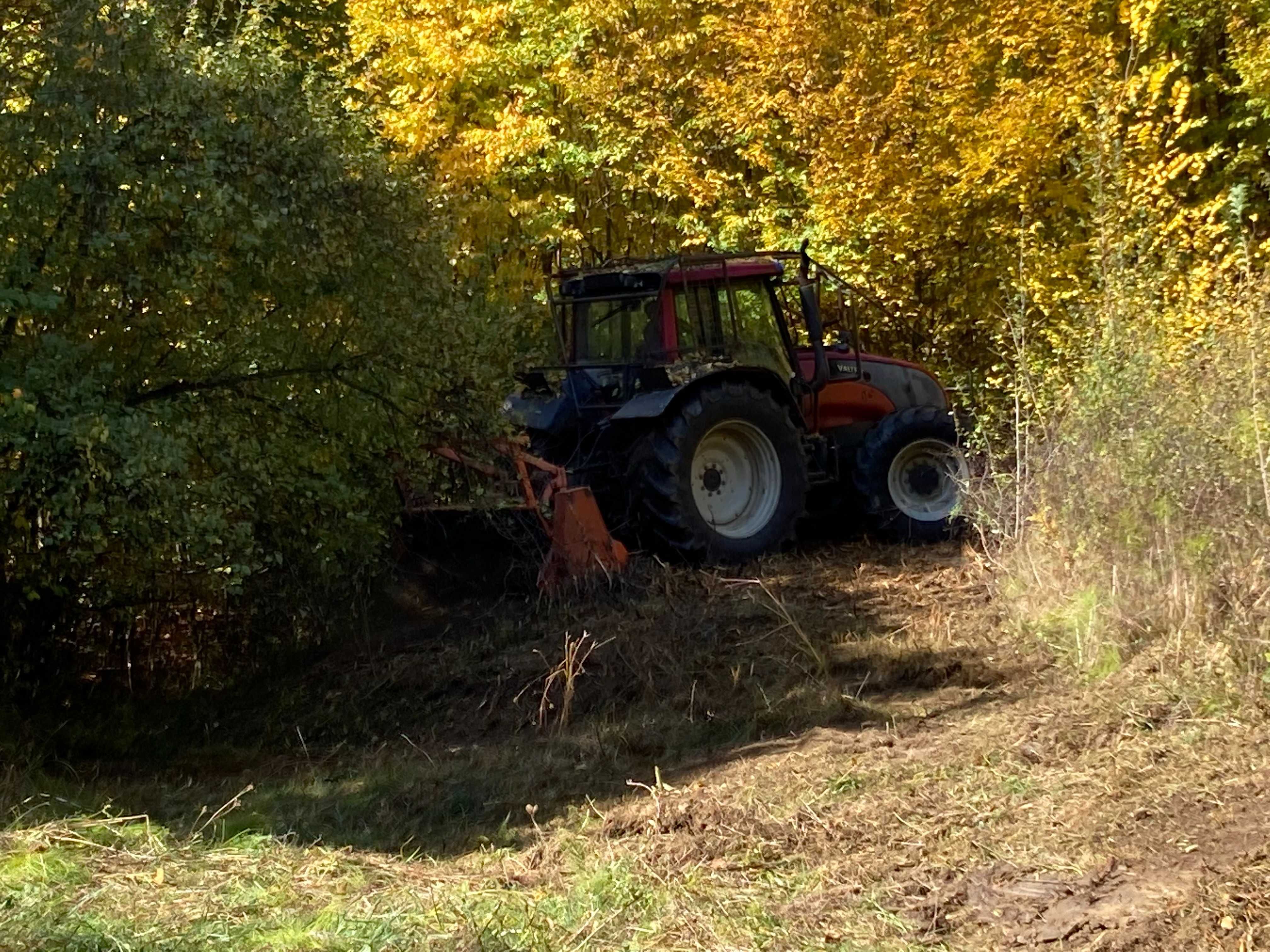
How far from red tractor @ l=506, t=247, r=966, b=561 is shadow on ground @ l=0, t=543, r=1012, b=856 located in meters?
0.86

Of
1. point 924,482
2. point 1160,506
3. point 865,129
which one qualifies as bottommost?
point 924,482

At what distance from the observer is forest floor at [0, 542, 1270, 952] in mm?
4906

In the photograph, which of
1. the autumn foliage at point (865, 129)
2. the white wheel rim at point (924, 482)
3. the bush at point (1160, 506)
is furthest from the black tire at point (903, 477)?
the bush at point (1160, 506)

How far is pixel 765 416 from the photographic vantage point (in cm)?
1131

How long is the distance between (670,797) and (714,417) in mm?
5083

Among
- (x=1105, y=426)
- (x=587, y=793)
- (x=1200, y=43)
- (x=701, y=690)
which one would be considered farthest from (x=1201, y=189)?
(x=587, y=793)

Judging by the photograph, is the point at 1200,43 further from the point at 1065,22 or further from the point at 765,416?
the point at 765,416

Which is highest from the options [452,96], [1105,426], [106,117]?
[452,96]

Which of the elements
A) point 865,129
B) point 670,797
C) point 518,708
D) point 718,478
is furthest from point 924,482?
point 670,797

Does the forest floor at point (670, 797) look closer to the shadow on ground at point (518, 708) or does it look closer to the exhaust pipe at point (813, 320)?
the shadow on ground at point (518, 708)

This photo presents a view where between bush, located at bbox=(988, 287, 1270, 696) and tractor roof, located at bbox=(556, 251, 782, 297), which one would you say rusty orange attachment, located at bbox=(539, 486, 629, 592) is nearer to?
tractor roof, located at bbox=(556, 251, 782, 297)

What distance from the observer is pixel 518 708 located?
325 inches

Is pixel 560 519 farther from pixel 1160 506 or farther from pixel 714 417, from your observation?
pixel 1160 506

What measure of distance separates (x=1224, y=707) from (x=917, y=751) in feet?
4.04
